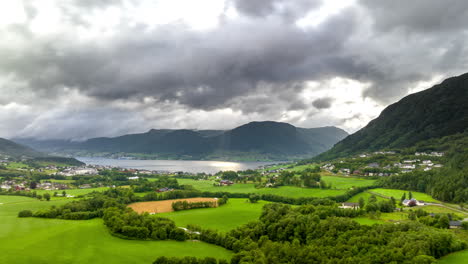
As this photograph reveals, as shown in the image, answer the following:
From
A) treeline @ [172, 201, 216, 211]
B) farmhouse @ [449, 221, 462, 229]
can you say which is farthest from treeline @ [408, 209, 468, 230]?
treeline @ [172, 201, 216, 211]

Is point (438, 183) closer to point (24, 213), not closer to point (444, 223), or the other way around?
point (444, 223)

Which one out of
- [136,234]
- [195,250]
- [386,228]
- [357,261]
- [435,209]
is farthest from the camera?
[435,209]

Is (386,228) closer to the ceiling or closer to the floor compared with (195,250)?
closer to the ceiling

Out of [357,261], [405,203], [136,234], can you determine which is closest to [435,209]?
[405,203]

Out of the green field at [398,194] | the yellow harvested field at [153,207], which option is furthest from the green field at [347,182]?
the yellow harvested field at [153,207]

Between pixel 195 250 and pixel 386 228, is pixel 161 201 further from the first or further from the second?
pixel 386 228

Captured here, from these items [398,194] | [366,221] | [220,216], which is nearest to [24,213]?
[220,216]

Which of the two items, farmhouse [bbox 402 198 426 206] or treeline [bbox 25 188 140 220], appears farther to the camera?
farmhouse [bbox 402 198 426 206]

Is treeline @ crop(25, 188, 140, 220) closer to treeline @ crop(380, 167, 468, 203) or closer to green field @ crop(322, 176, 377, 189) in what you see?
green field @ crop(322, 176, 377, 189)

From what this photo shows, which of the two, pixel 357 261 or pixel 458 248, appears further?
pixel 458 248
